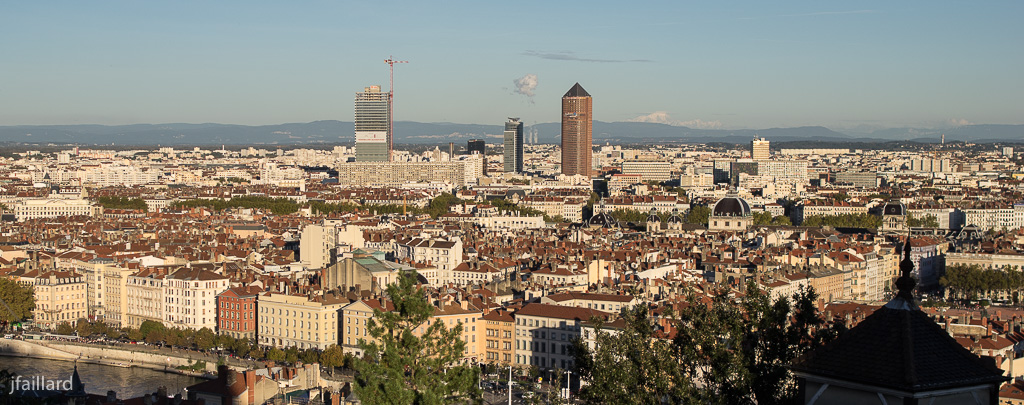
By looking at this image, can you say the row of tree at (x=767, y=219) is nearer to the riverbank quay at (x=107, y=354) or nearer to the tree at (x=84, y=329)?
the tree at (x=84, y=329)

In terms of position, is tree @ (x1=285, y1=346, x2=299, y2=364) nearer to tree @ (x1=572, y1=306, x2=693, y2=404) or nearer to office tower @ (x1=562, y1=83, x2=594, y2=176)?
tree @ (x1=572, y1=306, x2=693, y2=404)

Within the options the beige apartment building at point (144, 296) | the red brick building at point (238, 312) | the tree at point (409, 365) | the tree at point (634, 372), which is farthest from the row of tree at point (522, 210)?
the tree at point (634, 372)

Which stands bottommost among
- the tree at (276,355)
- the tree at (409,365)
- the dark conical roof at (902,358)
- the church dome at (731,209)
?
the tree at (276,355)

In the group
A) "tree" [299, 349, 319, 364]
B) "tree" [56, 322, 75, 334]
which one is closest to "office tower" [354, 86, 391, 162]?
"tree" [56, 322, 75, 334]

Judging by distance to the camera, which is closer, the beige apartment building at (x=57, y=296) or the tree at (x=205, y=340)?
the tree at (x=205, y=340)

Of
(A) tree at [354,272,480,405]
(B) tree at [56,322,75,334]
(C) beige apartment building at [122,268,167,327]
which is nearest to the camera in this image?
(A) tree at [354,272,480,405]

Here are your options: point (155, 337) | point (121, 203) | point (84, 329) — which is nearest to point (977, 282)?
point (155, 337)
